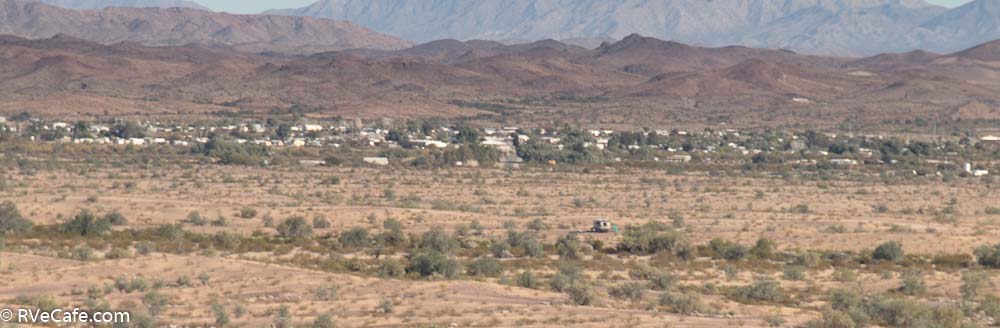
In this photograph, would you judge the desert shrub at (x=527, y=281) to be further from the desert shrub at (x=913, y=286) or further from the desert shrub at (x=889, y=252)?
the desert shrub at (x=889, y=252)

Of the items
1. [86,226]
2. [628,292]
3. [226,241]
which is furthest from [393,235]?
[628,292]

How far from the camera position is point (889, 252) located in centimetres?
4362

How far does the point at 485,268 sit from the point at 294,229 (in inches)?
451

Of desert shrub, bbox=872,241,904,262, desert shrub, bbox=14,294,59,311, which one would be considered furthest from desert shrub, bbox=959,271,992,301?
desert shrub, bbox=14,294,59,311

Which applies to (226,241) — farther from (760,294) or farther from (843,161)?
(843,161)

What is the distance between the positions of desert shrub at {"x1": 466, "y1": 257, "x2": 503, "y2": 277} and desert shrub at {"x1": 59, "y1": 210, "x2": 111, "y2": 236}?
42.4 ft

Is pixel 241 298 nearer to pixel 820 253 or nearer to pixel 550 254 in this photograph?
pixel 550 254

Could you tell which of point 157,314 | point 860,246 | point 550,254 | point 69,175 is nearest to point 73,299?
point 157,314

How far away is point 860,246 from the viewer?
46.3m

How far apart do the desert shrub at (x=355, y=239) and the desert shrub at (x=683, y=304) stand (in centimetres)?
1509

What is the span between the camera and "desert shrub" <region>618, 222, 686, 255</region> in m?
44.4

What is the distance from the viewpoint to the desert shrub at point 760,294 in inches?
1339

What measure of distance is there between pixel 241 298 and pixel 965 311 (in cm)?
1369

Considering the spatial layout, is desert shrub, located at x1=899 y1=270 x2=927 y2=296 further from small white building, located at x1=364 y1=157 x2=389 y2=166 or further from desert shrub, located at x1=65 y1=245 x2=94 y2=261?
small white building, located at x1=364 y1=157 x2=389 y2=166
